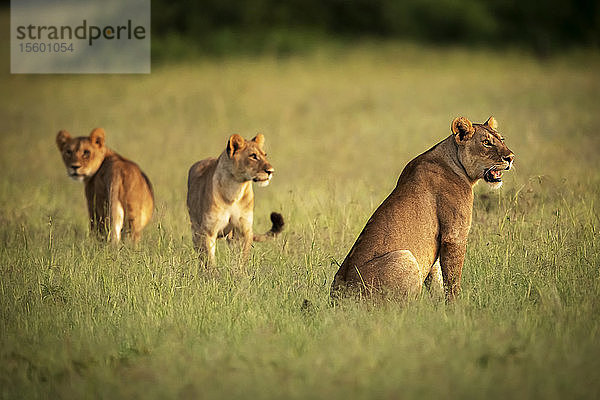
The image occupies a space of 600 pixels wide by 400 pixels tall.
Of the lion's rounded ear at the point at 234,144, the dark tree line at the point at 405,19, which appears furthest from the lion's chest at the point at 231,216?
A: the dark tree line at the point at 405,19

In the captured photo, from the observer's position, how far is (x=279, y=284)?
727 centimetres

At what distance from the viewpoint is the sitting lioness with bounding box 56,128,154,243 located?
9.44m

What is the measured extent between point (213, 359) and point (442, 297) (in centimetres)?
200

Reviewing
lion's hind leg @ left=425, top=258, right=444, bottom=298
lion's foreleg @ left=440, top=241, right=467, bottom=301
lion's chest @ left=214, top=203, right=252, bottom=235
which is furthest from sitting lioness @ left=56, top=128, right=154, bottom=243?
lion's foreleg @ left=440, top=241, right=467, bottom=301

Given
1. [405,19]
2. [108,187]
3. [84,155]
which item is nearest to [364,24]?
[405,19]

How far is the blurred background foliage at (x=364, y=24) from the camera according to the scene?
3416cm

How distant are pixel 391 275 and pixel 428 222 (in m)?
0.58

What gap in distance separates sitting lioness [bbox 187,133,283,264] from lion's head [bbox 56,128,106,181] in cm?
190

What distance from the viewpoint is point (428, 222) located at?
6.84 meters

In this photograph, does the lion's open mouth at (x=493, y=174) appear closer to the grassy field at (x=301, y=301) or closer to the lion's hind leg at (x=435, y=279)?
the grassy field at (x=301, y=301)

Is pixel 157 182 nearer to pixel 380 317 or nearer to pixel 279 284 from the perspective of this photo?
pixel 279 284

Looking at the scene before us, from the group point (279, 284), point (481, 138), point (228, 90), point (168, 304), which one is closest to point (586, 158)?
point (481, 138)

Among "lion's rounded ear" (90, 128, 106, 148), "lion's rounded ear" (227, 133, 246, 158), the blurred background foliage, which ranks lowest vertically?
"lion's rounded ear" (227, 133, 246, 158)

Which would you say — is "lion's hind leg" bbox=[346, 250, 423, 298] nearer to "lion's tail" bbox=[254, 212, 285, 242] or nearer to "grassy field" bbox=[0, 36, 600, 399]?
"grassy field" bbox=[0, 36, 600, 399]
